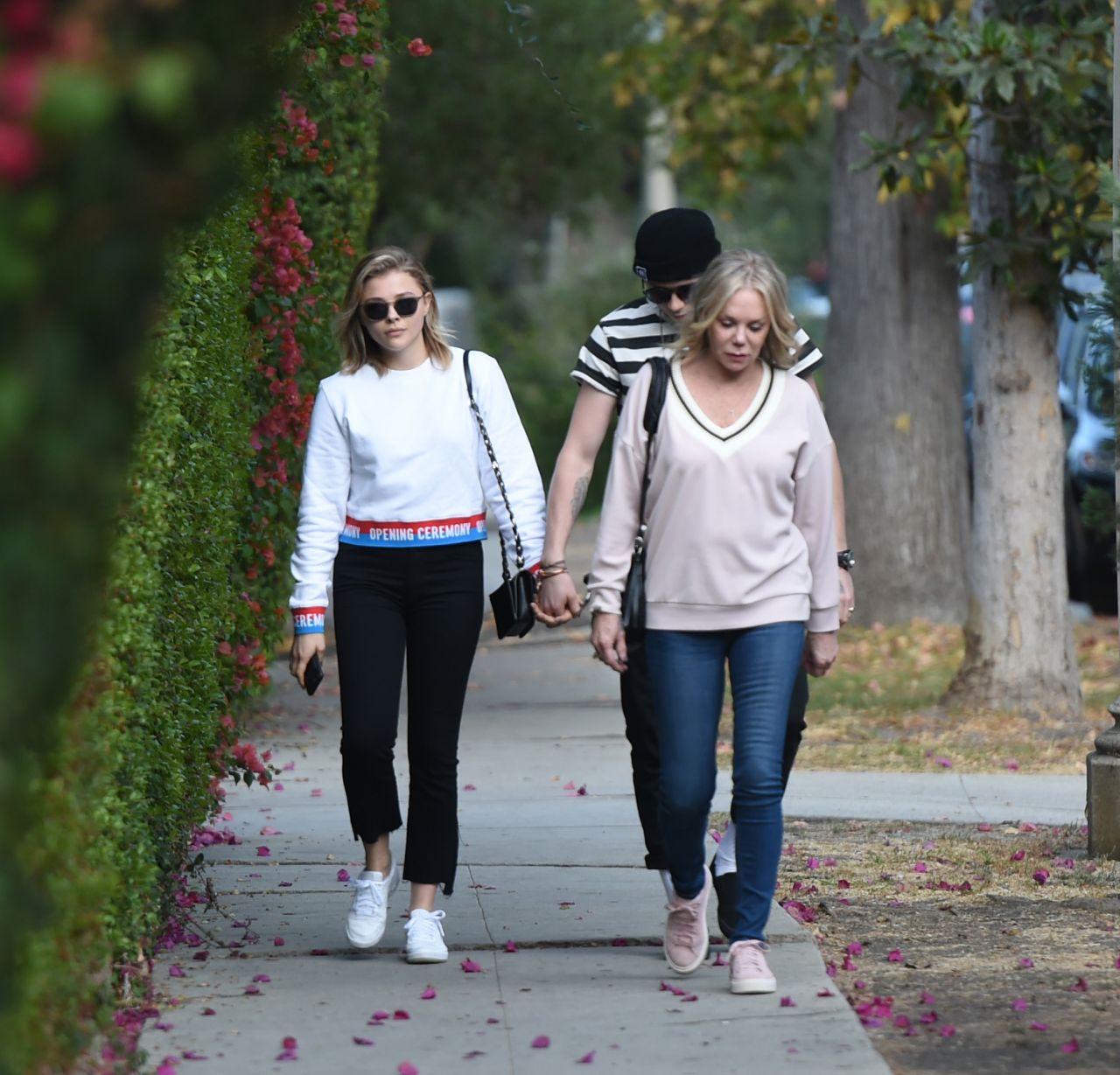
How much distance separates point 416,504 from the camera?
5066mm

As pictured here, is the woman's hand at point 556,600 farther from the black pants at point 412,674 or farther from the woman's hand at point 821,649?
the woman's hand at point 821,649

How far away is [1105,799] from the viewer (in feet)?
21.0

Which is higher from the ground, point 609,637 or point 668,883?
point 609,637

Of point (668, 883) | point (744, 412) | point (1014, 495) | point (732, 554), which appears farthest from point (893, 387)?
point (732, 554)

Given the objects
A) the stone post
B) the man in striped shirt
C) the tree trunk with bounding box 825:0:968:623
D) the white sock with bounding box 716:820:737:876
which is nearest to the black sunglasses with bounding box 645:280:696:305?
the man in striped shirt

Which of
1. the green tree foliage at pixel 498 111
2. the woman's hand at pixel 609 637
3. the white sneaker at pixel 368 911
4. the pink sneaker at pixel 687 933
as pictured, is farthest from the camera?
the green tree foliage at pixel 498 111

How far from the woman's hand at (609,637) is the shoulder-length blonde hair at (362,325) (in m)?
0.85

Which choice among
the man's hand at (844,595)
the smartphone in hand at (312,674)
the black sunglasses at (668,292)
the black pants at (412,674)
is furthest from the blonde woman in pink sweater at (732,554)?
the smartphone in hand at (312,674)

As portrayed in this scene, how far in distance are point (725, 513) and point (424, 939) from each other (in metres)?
1.34

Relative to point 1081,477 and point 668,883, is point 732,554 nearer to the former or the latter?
point 668,883

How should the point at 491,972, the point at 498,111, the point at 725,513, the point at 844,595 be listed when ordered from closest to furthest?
the point at 725,513
the point at 491,972
the point at 844,595
the point at 498,111

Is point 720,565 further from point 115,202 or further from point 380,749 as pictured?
point 115,202

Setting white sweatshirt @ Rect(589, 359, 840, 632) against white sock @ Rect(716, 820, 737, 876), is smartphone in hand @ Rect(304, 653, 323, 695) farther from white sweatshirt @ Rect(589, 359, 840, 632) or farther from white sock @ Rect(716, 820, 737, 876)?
white sock @ Rect(716, 820, 737, 876)

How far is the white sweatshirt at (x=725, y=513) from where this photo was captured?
4602 mm
